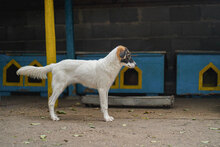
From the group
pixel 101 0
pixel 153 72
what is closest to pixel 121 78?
pixel 153 72

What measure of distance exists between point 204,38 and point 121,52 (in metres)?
4.02

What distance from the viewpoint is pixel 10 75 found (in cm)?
793

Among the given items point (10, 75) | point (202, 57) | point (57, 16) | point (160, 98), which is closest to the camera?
point (160, 98)

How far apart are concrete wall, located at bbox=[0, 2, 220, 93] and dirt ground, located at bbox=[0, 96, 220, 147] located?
6.66 feet

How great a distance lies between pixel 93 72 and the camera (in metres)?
5.18

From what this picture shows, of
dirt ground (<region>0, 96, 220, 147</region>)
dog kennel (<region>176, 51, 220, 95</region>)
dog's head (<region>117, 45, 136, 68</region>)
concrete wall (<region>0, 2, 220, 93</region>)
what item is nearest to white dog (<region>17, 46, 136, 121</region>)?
dog's head (<region>117, 45, 136, 68</region>)

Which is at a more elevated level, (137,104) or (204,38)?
(204,38)

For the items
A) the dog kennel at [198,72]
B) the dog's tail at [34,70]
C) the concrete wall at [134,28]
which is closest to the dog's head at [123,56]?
the dog's tail at [34,70]

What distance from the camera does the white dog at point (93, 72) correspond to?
16.5 feet

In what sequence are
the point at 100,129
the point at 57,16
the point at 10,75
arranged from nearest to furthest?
1. the point at 100,129
2. the point at 10,75
3. the point at 57,16

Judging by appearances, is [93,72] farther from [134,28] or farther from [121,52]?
[134,28]

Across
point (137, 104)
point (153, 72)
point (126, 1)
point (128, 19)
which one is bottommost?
point (137, 104)

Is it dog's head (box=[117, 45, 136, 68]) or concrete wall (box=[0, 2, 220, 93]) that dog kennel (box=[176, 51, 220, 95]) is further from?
dog's head (box=[117, 45, 136, 68])

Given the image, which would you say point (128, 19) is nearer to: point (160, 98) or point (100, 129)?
point (160, 98)
